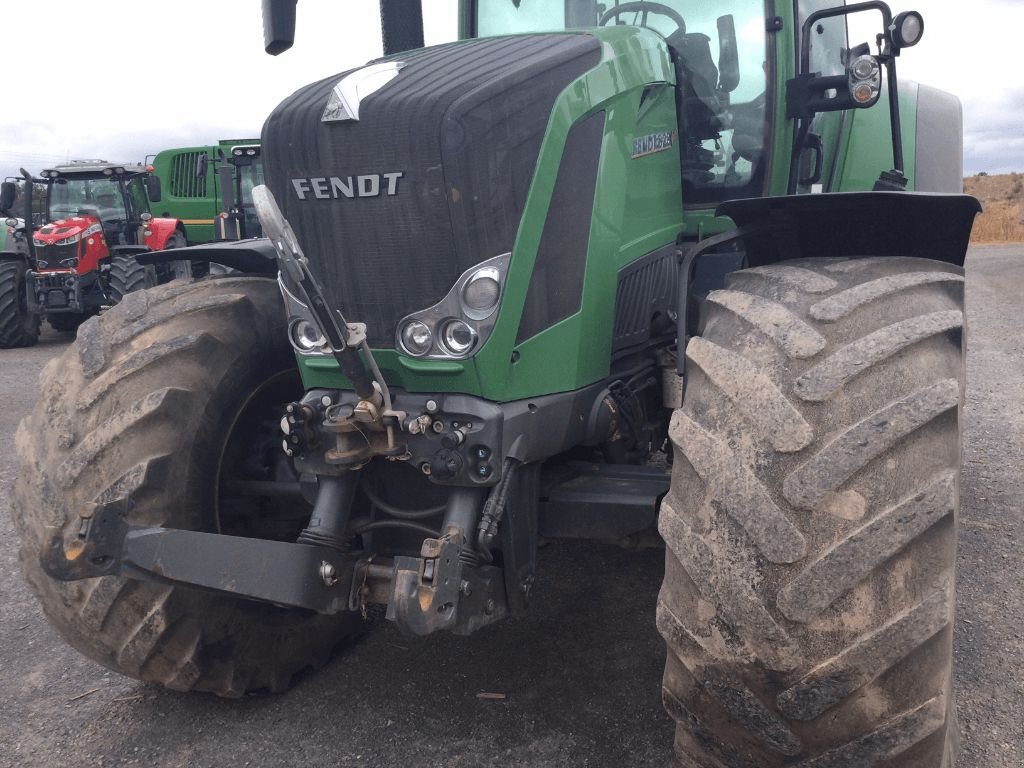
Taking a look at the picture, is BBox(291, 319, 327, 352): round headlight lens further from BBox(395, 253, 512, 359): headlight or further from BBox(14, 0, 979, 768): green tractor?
BBox(395, 253, 512, 359): headlight

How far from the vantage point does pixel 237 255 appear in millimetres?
3252

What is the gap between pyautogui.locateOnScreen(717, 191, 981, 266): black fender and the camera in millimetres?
2594

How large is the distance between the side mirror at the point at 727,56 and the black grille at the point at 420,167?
0.93 meters

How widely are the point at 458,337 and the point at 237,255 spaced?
1197 mm

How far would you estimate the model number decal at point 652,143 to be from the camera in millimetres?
2895

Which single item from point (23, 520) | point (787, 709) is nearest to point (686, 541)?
point (787, 709)

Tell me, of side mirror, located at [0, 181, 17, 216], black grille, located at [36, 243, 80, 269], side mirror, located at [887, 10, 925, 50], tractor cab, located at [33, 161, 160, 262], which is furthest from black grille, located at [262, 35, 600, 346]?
side mirror, located at [0, 181, 17, 216]

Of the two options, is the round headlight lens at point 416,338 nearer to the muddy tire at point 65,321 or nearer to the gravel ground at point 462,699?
the gravel ground at point 462,699

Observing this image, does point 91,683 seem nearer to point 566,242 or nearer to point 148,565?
point 148,565

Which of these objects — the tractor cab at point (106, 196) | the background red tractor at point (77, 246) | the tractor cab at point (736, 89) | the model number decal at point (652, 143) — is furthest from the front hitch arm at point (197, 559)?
the tractor cab at point (106, 196)

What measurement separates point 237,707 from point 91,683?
606 mm

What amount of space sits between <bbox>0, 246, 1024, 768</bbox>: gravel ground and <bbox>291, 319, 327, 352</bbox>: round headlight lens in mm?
1186

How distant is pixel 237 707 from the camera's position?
10.2 ft

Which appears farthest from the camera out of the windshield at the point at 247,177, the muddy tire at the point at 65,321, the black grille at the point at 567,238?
the windshield at the point at 247,177
